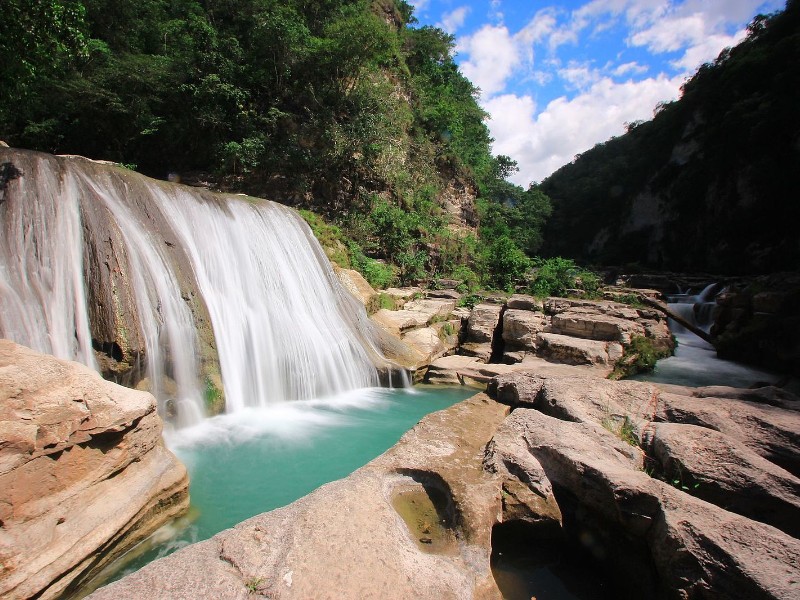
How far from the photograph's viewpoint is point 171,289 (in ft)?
18.1

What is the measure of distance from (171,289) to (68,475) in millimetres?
3355

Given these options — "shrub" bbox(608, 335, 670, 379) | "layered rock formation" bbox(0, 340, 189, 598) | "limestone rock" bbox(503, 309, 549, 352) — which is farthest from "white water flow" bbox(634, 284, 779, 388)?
"layered rock formation" bbox(0, 340, 189, 598)

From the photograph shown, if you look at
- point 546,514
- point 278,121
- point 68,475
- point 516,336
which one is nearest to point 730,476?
point 546,514

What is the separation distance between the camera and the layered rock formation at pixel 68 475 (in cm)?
226

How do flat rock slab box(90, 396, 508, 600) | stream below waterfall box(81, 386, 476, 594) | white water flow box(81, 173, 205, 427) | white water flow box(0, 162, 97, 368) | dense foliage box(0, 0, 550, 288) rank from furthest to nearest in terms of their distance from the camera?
dense foliage box(0, 0, 550, 288)
white water flow box(81, 173, 205, 427)
white water flow box(0, 162, 97, 368)
stream below waterfall box(81, 386, 476, 594)
flat rock slab box(90, 396, 508, 600)

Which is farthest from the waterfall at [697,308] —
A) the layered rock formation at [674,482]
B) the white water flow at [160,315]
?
the white water flow at [160,315]

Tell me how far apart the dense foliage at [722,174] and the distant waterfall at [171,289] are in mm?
23485

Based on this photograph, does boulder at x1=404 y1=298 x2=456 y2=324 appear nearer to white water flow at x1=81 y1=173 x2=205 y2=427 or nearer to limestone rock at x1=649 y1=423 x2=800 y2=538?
white water flow at x1=81 y1=173 x2=205 y2=427

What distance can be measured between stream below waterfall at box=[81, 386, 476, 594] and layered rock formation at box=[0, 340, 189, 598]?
10.2 inches

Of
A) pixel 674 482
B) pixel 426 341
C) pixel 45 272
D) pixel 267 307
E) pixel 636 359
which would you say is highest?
pixel 45 272

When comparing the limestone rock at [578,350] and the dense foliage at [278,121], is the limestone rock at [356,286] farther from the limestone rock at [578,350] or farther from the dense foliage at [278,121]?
the limestone rock at [578,350]

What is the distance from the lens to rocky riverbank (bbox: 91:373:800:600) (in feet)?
6.20

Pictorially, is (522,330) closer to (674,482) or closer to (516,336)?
(516,336)

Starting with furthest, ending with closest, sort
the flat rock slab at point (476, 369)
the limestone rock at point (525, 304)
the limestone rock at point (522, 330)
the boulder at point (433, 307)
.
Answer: the limestone rock at point (525, 304)
the boulder at point (433, 307)
the limestone rock at point (522, 330)
the flat rock slab at point (476, 369)
